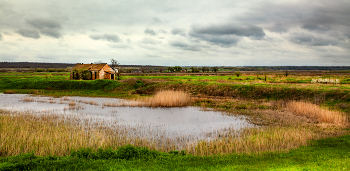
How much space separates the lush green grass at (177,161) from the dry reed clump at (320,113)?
8204mm

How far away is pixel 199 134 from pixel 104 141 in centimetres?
645

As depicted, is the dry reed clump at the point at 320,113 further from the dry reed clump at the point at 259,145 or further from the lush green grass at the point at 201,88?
the dry reed clump at the point at 259,145

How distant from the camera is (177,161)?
953cm

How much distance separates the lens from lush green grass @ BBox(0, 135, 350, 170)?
848 centimetres

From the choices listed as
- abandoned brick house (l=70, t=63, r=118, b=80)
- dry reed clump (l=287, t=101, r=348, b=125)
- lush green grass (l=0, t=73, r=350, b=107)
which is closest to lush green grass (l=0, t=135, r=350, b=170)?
dry reed clump (l=287, t=101, r=348, b=125)

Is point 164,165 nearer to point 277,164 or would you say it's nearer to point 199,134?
point 277,164

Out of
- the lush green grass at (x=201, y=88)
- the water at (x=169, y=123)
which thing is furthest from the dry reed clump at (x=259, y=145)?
the lush green grass at (x=201, y=88)

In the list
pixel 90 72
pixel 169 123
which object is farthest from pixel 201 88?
pixel 90 72

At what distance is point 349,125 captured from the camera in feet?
54.5

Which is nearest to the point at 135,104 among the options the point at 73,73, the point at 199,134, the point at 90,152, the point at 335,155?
the point at 199,134

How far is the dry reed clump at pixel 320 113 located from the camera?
59.6ft

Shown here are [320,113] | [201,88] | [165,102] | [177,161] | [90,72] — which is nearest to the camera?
[177,161]

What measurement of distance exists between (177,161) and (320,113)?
54.8 feet

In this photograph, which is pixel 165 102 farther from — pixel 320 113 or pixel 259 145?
pixel 259 145
